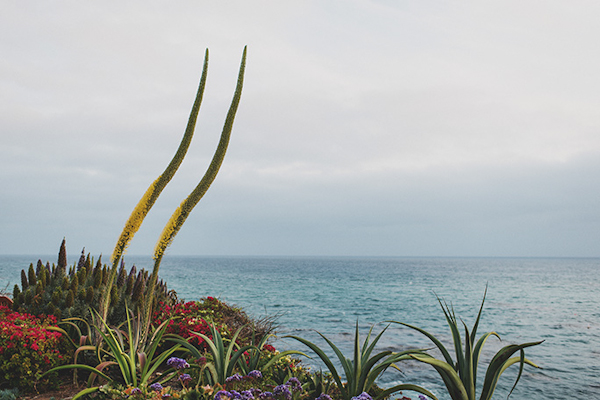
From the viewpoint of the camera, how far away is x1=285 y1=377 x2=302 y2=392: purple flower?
12.2 feet

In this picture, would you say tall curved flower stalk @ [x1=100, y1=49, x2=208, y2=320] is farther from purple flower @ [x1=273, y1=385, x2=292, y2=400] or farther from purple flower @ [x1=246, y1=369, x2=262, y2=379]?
purple flower @ [x1=273, y1=385, x2=292, y2=400]

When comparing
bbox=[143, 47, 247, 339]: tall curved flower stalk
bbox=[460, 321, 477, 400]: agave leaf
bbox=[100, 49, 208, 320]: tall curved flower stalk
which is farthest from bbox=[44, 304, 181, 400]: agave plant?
bbox=[460, 321, 477, 400]: agave leaf

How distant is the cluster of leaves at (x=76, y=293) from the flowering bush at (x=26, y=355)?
0.87 metres

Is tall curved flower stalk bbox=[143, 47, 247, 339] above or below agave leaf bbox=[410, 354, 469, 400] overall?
above

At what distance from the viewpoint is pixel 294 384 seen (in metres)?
3.87

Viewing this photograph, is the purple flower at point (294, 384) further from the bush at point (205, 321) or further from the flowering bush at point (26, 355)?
the flowering bush at point (26, 355)

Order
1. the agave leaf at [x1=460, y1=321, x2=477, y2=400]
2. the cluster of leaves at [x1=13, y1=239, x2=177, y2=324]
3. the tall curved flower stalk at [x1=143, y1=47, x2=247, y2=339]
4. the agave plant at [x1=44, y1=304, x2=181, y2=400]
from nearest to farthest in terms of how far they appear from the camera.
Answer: the agave leaf at [x1=460, y1=321, x2=477, y2=400]
the agave plant at [x1=44, y1=304, x2=181, y2=400]
the tall curved flower stalk at [x1=143, y1=47, x2=247, y2=339]
the cluster of leaves at [x1=13, y1=239, x2=177, y2=324]

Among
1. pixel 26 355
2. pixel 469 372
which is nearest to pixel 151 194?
pixel 26 355

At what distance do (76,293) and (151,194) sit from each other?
216 centimetres

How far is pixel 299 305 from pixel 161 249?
20925 mm

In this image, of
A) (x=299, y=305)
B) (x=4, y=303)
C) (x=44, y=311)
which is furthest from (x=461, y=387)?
(x=299, y=305)

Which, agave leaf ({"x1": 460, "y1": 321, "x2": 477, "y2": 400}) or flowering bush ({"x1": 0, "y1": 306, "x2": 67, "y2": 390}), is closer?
agave leaf ({"x1": 460, "y1": 321, "x2": 477, "y2": 400})

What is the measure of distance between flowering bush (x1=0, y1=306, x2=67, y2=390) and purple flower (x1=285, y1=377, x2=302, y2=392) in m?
2.81

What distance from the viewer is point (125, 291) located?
6008 mm
